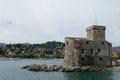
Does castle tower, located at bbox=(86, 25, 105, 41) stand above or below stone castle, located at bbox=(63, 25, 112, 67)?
above

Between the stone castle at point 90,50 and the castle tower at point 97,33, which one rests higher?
the castle tower at point 97,33

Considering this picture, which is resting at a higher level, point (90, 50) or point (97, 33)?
point (97, 33)

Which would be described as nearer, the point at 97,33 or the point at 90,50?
the point at 90,50

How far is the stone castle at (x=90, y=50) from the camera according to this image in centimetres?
5309

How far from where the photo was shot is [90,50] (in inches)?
2135

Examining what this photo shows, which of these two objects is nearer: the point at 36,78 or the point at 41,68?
the point at 36,78

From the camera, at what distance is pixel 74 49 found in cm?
5300

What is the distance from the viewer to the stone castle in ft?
174

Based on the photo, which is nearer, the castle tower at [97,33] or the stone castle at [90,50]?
the stone castle at [90,50]

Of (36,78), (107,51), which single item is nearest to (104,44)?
(107,51)

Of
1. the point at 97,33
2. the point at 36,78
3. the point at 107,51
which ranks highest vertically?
the point at 97,33

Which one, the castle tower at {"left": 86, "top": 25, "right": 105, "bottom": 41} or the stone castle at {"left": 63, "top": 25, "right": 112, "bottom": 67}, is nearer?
the stone castle at {"left": 63, "top": 25, "right": 112, "bottom": 67}

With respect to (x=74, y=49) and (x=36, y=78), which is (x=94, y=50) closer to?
(x=74, y=49)

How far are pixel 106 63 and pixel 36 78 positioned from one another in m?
17.9
